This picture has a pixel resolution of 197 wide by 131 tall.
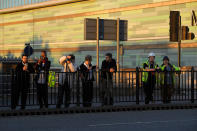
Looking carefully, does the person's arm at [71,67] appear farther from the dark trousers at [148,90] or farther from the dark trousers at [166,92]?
the dark trousers at [166,92]

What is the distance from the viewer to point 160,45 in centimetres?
3628

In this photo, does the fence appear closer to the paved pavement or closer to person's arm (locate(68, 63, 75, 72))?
person's arm (locate(68, 63, 75, 72))

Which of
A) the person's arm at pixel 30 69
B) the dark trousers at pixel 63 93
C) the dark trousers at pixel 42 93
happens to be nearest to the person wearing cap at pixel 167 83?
the dark trousers at pixel 63 93

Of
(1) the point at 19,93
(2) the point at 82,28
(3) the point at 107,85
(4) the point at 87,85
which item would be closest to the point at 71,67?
(4) the point at 87,85

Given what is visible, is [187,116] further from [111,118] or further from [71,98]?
[71,98]

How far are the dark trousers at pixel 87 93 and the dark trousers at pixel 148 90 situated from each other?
1.76 metres

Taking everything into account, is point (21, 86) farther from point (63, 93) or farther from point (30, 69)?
point (63, 93)

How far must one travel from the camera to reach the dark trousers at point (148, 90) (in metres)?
14.9

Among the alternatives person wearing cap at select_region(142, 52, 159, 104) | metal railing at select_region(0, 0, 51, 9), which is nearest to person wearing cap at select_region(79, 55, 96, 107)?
person wearing cap at select_region(142, 52, 159, 104)

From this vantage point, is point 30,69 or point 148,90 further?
point 148,90

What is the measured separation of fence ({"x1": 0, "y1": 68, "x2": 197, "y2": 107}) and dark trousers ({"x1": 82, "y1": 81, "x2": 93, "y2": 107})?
75 millimetres

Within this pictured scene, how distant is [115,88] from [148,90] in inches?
41.4

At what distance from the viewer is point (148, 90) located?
1500 cm

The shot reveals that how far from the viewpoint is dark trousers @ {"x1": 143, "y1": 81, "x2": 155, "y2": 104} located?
14.9m
